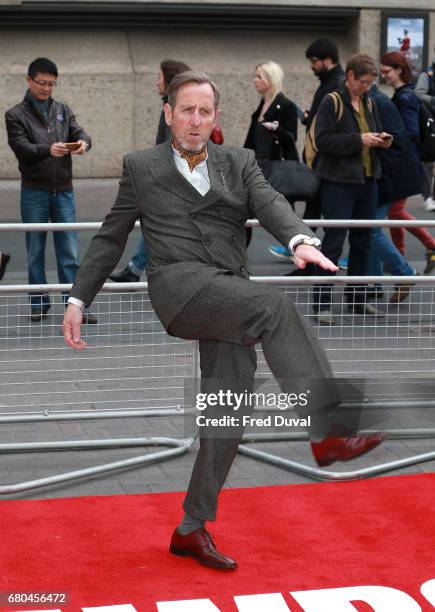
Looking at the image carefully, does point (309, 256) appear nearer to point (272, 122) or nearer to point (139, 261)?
point (139, 261)

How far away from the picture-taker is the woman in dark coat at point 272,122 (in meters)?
11.3

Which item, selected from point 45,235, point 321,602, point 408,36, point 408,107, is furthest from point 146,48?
point 321,602

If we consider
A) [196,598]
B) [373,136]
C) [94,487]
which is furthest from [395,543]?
[373,136]

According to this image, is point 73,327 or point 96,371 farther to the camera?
point 96,371

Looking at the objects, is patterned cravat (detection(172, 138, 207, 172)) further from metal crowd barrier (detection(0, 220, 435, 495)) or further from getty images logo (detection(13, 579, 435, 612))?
getty images logo (detection(13, 579, 435, 612))

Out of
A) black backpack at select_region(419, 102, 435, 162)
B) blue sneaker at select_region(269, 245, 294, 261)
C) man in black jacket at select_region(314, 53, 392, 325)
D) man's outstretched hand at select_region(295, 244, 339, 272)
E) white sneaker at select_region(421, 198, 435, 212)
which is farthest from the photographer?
white sneaker at select_region(421, 198, 435, 212)

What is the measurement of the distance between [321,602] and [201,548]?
0.57m

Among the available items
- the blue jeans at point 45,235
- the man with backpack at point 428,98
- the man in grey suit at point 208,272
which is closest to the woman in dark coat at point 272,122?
the blue jeans at point 45,235

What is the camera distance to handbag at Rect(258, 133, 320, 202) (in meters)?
10.6

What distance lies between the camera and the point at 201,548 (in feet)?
16.7

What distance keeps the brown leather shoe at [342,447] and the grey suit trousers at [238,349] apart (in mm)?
55

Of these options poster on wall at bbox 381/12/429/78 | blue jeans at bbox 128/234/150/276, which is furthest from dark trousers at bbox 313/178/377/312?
poster on wall at bbox 381/12/429/78

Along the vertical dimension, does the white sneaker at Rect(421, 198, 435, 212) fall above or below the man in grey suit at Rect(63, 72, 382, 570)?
below

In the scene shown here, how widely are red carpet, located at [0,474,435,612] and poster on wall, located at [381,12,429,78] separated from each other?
12.6 metres
